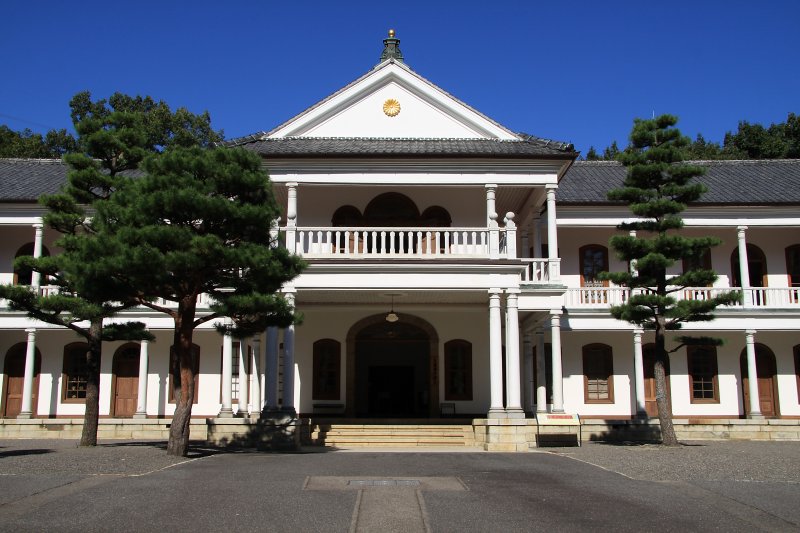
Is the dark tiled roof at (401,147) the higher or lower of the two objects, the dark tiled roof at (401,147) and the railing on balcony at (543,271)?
the higher

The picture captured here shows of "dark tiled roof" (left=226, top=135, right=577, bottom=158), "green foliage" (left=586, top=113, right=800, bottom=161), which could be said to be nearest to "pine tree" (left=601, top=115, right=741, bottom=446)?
"dark tiled roof" (left=226, top=135, right=577, bottom=158)

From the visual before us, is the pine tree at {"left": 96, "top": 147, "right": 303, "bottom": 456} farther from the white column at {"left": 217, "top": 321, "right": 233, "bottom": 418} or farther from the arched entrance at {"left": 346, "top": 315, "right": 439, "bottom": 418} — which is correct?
the arched entrance at {"left": 346, "top": 315, "right": 439, "bottom": 418}

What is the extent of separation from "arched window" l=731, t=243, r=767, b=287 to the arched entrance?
34.8ft

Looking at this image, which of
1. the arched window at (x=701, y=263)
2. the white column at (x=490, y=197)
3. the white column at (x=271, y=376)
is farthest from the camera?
the arched window at (x=701, y=263)

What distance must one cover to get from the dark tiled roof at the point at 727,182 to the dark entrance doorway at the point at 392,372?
6.55 metres

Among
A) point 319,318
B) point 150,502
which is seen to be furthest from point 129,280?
point 319,318

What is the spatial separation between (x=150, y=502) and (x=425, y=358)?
15.8 m

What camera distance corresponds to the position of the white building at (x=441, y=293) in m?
20.8

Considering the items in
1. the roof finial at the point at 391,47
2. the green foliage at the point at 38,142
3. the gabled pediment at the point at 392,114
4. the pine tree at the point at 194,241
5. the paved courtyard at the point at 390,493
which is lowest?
the paved courtyard at the point at 390,493

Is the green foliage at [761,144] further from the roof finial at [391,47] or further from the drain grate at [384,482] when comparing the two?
the drain grate at [384,482]

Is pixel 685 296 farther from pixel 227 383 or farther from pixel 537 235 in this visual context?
pixel 227 383

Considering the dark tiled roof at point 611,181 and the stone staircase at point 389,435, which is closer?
the stone staircase at point 389,435

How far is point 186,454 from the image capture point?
51.0 feet

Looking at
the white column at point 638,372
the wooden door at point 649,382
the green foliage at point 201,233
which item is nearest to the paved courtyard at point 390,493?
the green foliage at point 201,233
